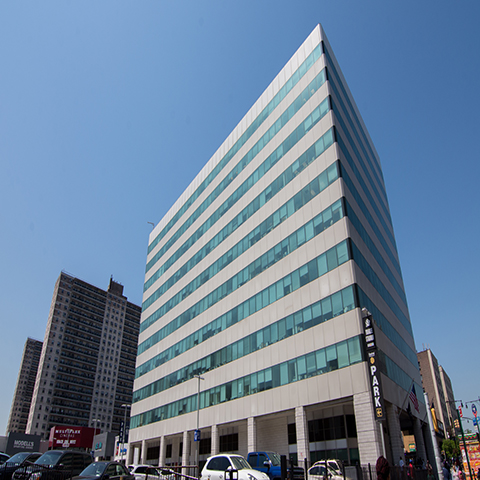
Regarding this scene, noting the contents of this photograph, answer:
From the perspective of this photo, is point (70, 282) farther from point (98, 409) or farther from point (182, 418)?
point (182, 418)

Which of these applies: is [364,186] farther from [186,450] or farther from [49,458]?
[49,458]

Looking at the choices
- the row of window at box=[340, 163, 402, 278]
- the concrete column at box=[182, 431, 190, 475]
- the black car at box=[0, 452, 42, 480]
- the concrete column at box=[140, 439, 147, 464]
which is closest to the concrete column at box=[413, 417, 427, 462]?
the row of window at box=[340, 163, 402, 278]

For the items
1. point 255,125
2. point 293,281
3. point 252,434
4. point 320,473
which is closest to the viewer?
point 320,473

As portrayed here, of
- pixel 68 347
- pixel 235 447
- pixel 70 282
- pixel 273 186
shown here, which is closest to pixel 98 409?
pixel 68 347

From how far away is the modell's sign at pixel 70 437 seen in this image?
7812 centimetres

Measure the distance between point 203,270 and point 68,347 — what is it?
346 ft

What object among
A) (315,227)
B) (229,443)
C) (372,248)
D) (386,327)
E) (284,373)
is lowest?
(229,443)

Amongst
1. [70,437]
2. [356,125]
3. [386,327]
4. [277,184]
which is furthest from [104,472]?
[70,437]

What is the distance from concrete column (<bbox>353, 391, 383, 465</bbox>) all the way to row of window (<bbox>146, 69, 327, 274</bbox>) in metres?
25.3

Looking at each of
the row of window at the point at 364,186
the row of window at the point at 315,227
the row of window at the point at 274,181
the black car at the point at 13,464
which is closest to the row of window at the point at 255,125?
the row of window at the point at 274,181

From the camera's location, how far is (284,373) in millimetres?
33156

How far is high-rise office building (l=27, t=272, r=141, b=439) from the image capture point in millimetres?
126325

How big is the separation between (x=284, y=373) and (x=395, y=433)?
31.0 ft

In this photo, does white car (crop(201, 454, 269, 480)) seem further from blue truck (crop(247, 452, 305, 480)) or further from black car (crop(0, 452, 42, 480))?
black car (crop(0, 452, 42, 480))
